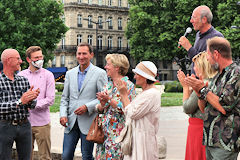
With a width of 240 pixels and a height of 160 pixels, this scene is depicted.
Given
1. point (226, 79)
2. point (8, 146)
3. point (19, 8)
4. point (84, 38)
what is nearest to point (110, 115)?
point (8, 146)

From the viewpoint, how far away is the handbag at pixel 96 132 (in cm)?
648

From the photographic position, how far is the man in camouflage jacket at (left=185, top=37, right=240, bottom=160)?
4.54m

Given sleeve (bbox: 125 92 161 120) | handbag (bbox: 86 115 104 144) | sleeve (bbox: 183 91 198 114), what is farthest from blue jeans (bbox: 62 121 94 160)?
sleeve (bbox: 183 91 198 114)

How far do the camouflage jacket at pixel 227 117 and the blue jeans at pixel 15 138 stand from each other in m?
2.87

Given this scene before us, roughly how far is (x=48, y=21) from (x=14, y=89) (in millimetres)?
37480

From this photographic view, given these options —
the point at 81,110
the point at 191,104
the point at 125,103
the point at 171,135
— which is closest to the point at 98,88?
the point at 81,110

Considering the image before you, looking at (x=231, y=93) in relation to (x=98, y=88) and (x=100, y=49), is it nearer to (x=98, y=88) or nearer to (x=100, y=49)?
(x=98, y=88)

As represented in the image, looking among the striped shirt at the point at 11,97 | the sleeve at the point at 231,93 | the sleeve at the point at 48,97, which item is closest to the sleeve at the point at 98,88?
the sleeve at the point at 48,97

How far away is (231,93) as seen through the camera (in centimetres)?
454

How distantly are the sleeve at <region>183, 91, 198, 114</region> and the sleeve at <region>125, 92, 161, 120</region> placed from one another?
39cm

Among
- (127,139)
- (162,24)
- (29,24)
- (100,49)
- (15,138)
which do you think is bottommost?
(15,138)

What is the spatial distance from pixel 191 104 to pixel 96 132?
1.59 metres

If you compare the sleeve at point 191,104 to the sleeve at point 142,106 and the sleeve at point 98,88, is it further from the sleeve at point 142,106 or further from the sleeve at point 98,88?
the sleeve at point 98,88

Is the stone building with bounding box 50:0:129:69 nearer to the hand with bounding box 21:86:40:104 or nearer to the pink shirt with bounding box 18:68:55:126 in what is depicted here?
the pink shirt with bounding box 18:68:55:126
